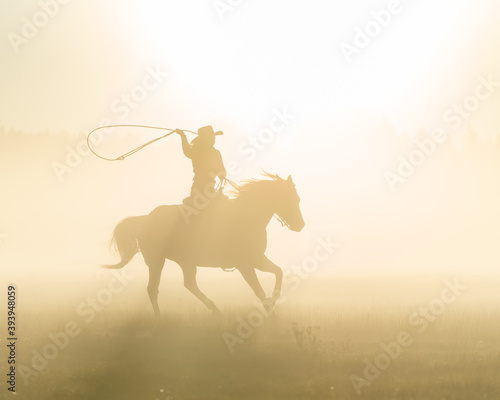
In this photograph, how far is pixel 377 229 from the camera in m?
65.1

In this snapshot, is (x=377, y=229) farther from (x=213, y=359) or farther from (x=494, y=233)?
(x=213, y=359)

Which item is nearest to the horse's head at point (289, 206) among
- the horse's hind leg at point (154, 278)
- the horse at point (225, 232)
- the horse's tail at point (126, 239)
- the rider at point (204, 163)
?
the horse at point (225, 232)

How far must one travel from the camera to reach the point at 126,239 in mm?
15953

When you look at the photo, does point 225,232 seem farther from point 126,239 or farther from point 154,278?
point 126,239

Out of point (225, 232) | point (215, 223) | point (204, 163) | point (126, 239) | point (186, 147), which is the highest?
point (186, 147)

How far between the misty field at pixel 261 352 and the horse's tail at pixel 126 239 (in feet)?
4.03

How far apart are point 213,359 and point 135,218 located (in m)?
5.27

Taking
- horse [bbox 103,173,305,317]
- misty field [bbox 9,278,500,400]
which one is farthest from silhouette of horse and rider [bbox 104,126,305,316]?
misty field [bbox 9,278,500,400]

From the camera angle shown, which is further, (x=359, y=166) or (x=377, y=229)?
(x=359, y=166)

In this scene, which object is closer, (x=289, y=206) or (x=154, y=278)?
(x=289, y=206)

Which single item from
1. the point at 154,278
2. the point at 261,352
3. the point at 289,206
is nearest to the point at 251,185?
the point at 289,206

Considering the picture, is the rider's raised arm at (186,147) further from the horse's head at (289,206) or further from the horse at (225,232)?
the horse's head at (289,206)

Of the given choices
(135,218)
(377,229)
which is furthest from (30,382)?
(377,229)

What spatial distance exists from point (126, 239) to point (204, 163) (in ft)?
8.61
